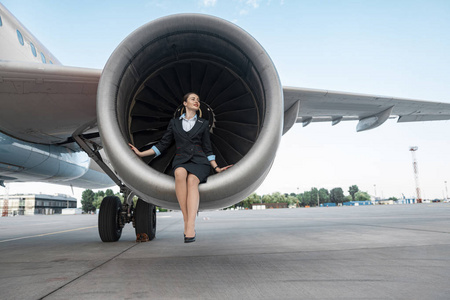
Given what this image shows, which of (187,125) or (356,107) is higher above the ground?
(356,107)

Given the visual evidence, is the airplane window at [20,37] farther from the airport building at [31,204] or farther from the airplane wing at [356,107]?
the airport building at [31,204]

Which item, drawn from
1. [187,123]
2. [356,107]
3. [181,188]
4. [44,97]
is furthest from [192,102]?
[356,107]

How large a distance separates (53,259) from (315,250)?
287cm

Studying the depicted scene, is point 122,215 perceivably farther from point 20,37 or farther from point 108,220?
point 20,37

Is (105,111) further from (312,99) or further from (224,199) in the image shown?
(312,99)

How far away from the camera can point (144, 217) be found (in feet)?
16.3

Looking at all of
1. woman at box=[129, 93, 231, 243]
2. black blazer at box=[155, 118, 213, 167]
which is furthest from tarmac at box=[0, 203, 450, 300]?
black blazer at box=[155, 118, 213, 167]

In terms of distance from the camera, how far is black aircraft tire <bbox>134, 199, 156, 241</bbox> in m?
4.88

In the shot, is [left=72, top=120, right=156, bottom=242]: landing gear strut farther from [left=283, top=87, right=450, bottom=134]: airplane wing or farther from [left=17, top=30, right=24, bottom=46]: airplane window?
[left=283, top=87, right=450, bottom=134]: airplane wing

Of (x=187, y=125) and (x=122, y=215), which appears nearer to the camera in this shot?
(x=187, y=125)

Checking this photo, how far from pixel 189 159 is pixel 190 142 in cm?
16

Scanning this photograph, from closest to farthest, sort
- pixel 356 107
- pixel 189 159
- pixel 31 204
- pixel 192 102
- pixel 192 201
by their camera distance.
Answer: pixel 192 201 < pixel 189 159 < pixel 192 102 < pixel 356 107 < pixel 31 204

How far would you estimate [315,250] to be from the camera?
353cm

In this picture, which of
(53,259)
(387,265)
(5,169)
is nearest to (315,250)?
(387,265)
